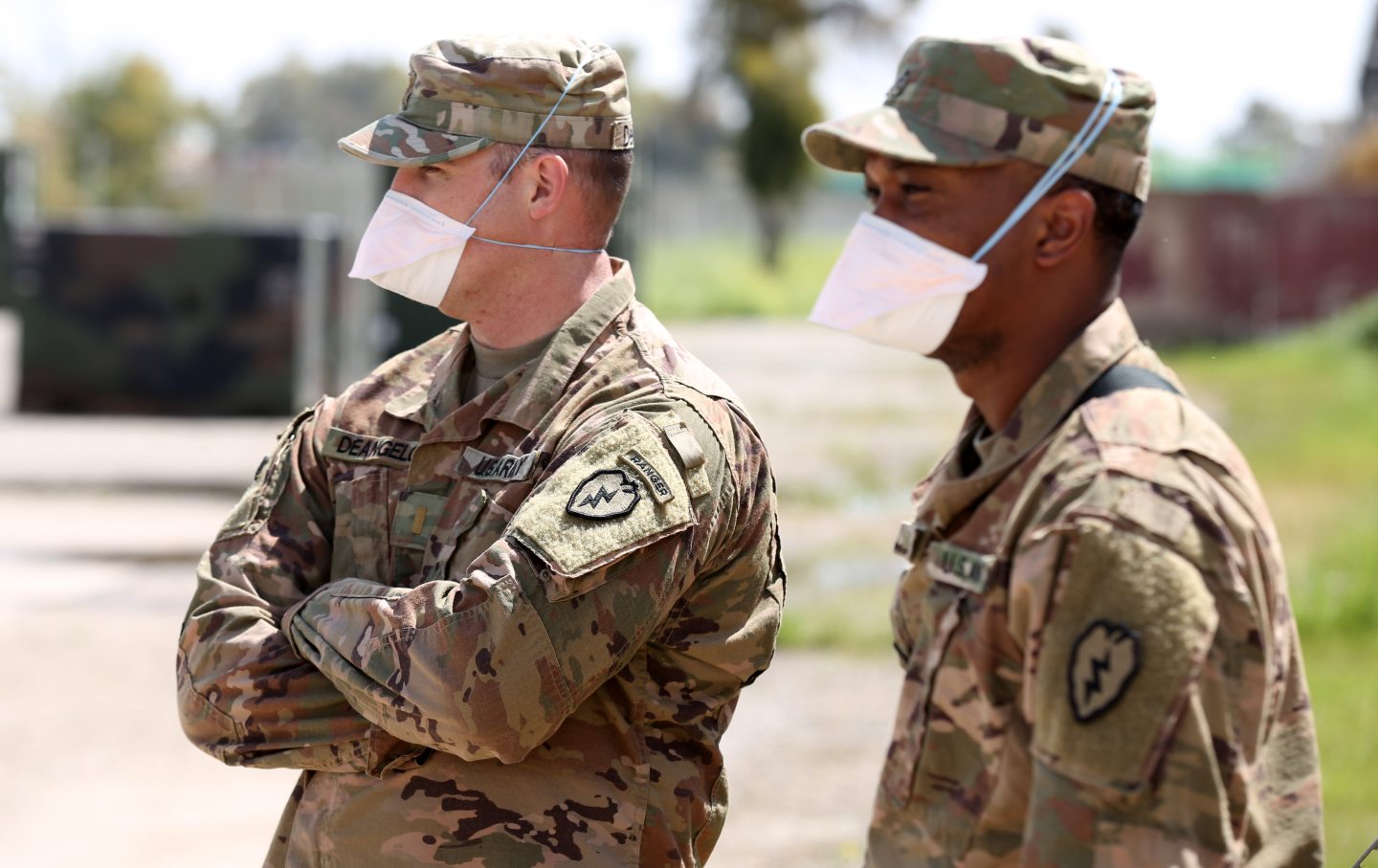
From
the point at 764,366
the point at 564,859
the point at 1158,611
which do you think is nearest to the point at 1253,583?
the point at 1158,611

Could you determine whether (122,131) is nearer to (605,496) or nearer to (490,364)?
(490,364)

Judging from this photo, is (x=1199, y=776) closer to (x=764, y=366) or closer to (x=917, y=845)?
(x=917, y=845)

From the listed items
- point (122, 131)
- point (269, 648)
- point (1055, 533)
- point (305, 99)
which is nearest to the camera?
point (1055, 533)

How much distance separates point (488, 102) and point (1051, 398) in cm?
107

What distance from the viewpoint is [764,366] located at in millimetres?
22125

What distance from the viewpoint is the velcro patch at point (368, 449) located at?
274 centimetres

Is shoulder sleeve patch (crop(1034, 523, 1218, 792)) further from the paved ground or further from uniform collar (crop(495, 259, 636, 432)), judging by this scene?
the paved ground

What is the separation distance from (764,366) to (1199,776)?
20396 mm

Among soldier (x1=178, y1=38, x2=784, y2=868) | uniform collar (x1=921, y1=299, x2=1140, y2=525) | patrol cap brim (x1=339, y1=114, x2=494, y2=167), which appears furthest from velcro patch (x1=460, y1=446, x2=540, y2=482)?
uniform collar (x1=921, y1=299, x2=1140, y2=525)

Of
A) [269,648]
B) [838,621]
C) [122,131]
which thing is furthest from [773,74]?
[269,648]

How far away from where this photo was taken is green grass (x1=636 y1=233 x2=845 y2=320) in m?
33.9

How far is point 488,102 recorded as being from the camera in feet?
8.77

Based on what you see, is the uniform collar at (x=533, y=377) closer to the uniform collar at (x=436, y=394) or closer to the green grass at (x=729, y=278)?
the uniform collar at (x=436, y=394)

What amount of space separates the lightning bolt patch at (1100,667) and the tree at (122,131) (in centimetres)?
4435
